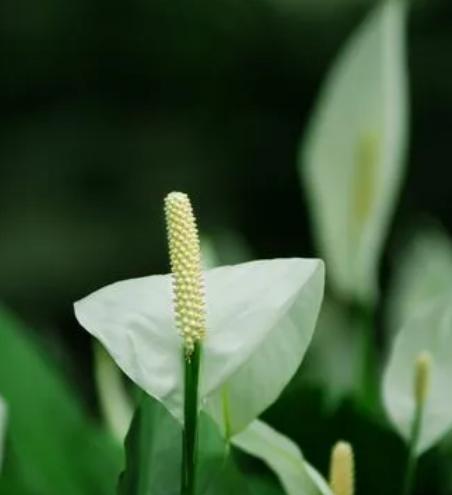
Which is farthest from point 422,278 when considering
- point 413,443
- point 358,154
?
point 413,443

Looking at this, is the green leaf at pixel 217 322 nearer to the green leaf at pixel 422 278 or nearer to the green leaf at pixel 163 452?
the green leaf at pixel 163 452

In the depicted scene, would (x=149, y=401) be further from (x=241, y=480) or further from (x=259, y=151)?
(x=259, y=151)

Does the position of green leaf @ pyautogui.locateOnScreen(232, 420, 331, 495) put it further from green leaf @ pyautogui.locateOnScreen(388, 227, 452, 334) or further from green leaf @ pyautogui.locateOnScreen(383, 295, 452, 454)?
green leaf @ pyautogui.locateOnScreen(388, 227, 452, 334)

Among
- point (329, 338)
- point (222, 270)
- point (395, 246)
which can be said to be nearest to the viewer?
point (222, 270)

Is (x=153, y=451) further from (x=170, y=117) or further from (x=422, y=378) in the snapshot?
(x=170, y=117)

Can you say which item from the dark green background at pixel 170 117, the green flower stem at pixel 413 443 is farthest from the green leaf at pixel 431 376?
the dark green background at pixel 170 117

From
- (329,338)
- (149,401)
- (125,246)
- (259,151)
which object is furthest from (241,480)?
(259,151)
